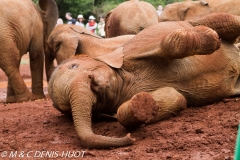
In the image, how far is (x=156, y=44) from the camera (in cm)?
419

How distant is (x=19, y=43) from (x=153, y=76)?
4268 mm

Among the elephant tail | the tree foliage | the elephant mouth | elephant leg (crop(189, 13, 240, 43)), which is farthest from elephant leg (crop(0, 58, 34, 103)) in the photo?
the tree foliage

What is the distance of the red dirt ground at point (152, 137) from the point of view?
130 inches

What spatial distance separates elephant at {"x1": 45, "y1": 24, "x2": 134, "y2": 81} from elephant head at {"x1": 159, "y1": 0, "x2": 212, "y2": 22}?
3.09 metres

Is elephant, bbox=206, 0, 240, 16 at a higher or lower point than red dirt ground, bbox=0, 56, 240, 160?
lower

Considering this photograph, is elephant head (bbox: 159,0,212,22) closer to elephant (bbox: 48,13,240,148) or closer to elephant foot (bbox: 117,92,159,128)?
elephant (bbox: 48,13,240,148)

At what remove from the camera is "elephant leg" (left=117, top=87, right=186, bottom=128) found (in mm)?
3463

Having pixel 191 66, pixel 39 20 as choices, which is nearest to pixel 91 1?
pixel 39 20

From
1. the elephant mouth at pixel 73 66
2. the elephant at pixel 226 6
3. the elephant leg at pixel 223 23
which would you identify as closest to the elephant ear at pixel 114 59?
the elephant mouth at pixel 73 66

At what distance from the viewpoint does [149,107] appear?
3.48 metres

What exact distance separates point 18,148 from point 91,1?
89.3 feet

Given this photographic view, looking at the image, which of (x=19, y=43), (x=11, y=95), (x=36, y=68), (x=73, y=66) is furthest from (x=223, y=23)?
(x=36, y=68)

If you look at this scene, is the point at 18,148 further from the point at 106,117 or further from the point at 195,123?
the point at 195,123

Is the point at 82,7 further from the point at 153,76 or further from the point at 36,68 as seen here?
the point at 153,76
